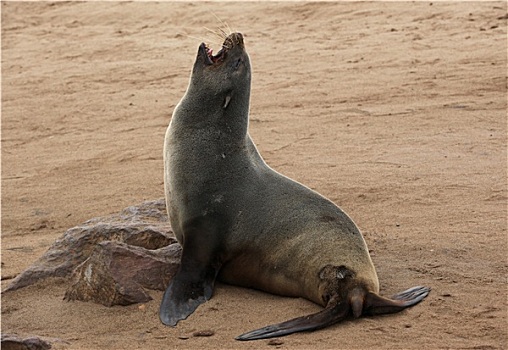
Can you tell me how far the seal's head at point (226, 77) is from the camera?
514cm

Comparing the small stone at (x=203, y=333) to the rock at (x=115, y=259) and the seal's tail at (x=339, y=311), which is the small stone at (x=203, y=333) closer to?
the seal's tail at (x=339, y=311)

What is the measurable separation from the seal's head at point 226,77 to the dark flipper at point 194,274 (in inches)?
32.3

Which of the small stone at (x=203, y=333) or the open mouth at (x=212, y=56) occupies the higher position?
the open mouth at (x=212, y=56)

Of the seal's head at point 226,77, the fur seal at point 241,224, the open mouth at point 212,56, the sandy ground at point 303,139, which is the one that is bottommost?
the sandy ground at point 303,139

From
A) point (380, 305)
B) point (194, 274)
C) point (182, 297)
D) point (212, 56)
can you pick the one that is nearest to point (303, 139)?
point (212, 56)

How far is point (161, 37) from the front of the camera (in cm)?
1419

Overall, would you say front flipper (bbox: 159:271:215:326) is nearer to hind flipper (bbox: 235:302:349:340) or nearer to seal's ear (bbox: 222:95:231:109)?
hind flipper (bbox: 235:302:349:340)

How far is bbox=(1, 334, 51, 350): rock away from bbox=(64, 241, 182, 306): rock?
565 millimetres

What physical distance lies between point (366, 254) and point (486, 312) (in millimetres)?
704

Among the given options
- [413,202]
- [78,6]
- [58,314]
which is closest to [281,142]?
[413,202]

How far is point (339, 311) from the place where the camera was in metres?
4.28

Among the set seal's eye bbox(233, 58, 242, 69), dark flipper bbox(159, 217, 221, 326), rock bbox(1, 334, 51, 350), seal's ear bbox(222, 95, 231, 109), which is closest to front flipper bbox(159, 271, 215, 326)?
dark flipper bbox(159, 217, 221, 326)

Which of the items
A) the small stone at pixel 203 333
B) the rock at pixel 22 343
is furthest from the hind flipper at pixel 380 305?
the rock at pixel 22 343

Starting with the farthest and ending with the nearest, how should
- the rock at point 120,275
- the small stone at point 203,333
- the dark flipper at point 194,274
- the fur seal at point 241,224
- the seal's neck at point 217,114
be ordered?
the seal's neck at point 217,114 < the rock at point 120,275 < the dark flipper at point 194,274 < the fur seal at point 241,224 < the small stone at point 203,333
